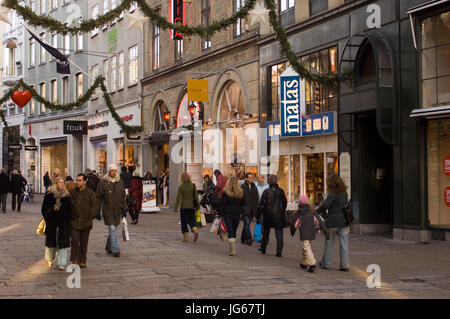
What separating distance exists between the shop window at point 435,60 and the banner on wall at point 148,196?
44.9 ft

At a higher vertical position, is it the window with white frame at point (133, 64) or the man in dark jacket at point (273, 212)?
the window with white frame at point (133, 64)

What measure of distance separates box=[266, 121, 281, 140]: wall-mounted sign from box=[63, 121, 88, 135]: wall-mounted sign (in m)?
23.0

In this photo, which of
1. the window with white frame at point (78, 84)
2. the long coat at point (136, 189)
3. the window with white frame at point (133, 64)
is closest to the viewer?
the long coat at point (136, 189)

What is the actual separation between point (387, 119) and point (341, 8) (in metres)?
4.08

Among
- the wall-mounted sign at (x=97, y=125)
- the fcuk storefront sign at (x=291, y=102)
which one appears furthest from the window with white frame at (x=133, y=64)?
the fcuk storefront sign at (x=291, y=102)

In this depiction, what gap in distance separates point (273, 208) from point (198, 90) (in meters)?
13.4

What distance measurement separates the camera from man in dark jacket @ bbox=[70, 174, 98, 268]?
1199cm

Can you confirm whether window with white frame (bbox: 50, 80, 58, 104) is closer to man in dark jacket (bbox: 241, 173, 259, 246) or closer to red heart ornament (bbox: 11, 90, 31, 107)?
red heart ornament (bbox: 11, 90, 31, 107)

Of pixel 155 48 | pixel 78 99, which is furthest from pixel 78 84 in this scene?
pixel 78 99

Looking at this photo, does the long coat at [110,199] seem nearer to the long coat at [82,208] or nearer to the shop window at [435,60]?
the long coat at [82,208]

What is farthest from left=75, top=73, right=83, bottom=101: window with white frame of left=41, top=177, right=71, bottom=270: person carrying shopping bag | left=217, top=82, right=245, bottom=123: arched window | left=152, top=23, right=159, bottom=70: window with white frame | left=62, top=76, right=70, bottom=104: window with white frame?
left=41, top=177, right=71, bottom=270: person carrying shopping bag

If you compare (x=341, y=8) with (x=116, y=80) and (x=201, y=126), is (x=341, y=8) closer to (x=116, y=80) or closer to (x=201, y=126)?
(x=201, y=126)

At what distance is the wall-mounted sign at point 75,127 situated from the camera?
43312 millimetres

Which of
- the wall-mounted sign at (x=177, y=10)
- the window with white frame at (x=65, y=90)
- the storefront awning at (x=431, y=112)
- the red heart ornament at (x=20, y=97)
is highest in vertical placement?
the wall-mounted sign at (x=177, y=10)
